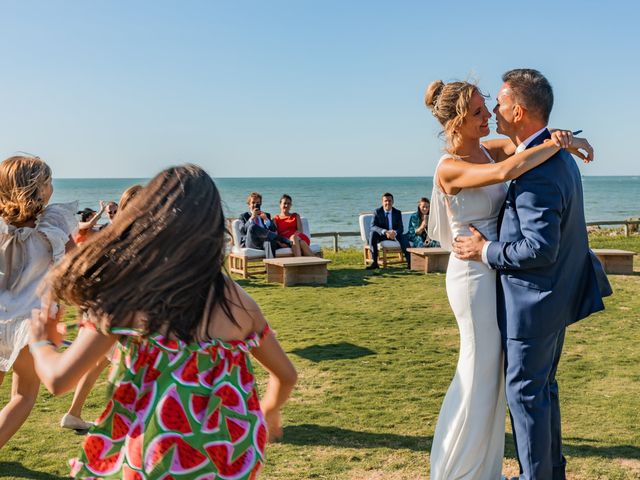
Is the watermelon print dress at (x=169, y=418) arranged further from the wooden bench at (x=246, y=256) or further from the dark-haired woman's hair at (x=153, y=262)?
the wooden bench at (x=246, y=256)

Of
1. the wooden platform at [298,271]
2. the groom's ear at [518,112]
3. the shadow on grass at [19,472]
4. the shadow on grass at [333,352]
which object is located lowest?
the shadow on grass at [19,472]

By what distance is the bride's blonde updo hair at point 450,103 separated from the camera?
3652 millimetres

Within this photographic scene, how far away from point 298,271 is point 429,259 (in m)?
2.51

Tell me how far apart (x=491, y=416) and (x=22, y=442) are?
9.82 ft

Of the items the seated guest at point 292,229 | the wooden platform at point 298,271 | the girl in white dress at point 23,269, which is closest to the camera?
the girl in white dress at point 23,269

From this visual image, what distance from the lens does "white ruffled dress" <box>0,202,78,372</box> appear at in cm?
383

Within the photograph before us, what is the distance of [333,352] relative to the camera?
746 cm

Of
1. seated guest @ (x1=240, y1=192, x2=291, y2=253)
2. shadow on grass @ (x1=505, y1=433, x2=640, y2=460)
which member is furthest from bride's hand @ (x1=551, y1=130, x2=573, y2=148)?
seated guest @ (x1=240, y1=192, x2=291, y2=253)

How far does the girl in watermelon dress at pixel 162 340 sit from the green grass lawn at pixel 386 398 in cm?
231

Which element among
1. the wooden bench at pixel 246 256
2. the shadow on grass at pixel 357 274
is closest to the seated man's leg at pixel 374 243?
the shadow on grass at pixel 357 274

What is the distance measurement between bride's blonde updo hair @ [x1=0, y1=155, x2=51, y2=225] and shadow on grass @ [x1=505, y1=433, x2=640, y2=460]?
118 inches

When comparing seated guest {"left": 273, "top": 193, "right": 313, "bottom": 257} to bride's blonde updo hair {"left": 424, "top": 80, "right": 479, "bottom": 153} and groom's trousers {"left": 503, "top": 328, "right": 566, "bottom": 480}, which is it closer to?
bride's blonde updo hair {"left": 424, "top": 80, "right": 479, "bottom": 153}

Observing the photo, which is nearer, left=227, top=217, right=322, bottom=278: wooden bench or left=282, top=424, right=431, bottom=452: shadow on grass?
left=282, top=424, right=431, bottom=452: shadow on grass

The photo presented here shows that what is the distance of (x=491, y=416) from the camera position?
375 centimetres
